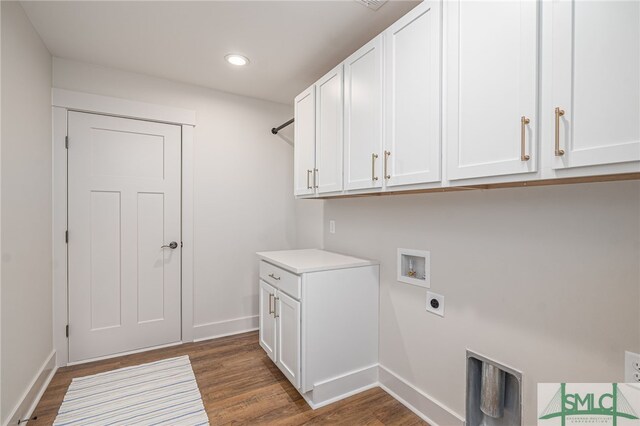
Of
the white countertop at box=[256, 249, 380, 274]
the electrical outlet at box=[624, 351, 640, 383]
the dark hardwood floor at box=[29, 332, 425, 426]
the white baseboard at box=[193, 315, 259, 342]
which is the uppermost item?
the white countertop at box=[256, 249, 380, 274]

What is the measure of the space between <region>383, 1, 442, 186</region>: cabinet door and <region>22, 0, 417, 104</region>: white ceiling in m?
0.37

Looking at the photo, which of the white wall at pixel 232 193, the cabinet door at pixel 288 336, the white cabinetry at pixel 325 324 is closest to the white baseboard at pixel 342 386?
the white cabinetry at pixel 325 324

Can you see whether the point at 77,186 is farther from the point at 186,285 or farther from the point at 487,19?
the point at 487,19

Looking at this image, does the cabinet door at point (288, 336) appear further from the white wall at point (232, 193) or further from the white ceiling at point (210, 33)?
the white ceiling at point (210, 33)

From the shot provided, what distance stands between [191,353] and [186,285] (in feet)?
2.01

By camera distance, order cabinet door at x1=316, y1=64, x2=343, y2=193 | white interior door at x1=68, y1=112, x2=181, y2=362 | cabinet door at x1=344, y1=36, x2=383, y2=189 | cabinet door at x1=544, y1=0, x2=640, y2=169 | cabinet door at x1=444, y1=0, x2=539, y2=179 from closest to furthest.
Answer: cabinet door at x1=544, y1=0, x2=640, y2=169, cabinet door at x1=444, y1=0, x2=539, y2=179, cabinet door at x1=344, y1=36, x2=383, y2=189, cabinet door at x1=316, y1=64, x2=343, y2=193, white interior door at x1=68, y1=112, x2=181, y2=362

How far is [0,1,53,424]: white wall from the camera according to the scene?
5.38ft

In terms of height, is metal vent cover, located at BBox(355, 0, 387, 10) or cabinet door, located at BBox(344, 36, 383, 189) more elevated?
metal vent cover, located at BBox(355, 0, 387, 10)

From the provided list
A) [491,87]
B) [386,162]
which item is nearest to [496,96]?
[491,87]

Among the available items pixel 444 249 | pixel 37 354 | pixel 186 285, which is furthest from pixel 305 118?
pixel 37 354

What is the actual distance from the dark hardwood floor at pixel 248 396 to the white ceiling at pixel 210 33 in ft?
8.11

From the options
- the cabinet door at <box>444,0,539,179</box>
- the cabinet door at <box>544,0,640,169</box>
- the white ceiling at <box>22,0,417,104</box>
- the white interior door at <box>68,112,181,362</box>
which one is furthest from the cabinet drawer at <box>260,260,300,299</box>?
the white ceiling at <box>22,0,417,104</box>

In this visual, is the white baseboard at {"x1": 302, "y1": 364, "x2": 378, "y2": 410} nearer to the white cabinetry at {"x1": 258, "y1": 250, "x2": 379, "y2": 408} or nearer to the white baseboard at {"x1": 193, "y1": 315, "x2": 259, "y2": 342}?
the white cabinetry at {"x1": 258, "y1": 250, "x2": 379, "y2": 408}

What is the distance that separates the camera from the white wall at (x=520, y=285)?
1.14 metres
